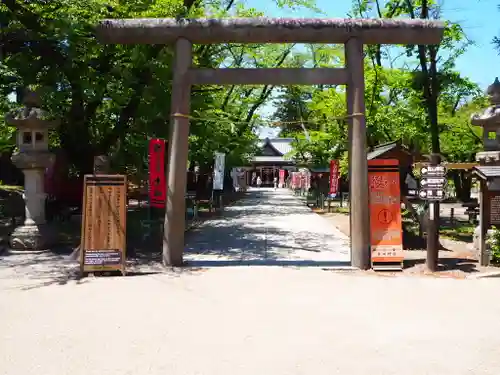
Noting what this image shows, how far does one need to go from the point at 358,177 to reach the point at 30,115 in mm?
7165

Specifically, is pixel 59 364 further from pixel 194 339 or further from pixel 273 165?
pixel 273 165

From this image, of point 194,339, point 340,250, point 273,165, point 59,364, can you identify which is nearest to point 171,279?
point 194,339

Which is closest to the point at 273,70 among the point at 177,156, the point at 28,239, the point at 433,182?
the point at 177,156

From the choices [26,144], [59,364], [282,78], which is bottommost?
[59,364]

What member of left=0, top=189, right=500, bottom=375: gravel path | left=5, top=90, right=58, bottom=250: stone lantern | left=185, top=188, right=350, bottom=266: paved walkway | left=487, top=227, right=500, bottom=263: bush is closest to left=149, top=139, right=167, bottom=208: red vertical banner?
left=185, top=188, right=350, bottom=266: paved walkway

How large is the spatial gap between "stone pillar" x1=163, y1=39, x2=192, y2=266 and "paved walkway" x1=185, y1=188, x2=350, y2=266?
0.71 meters

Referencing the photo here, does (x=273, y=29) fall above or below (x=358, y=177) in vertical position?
above

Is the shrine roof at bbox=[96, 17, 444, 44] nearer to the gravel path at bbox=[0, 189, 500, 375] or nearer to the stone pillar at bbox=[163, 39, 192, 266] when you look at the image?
the stone pillar at bbox=[163, 39, 192, 266]

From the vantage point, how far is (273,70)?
368 inches

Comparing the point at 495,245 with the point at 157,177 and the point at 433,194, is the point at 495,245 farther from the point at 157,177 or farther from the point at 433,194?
the point at 157,177

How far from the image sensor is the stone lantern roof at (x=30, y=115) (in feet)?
35.6

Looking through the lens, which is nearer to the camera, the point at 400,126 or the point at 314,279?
the point at 314,279

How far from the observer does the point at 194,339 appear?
17.7 feet

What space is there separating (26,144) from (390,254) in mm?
8185
